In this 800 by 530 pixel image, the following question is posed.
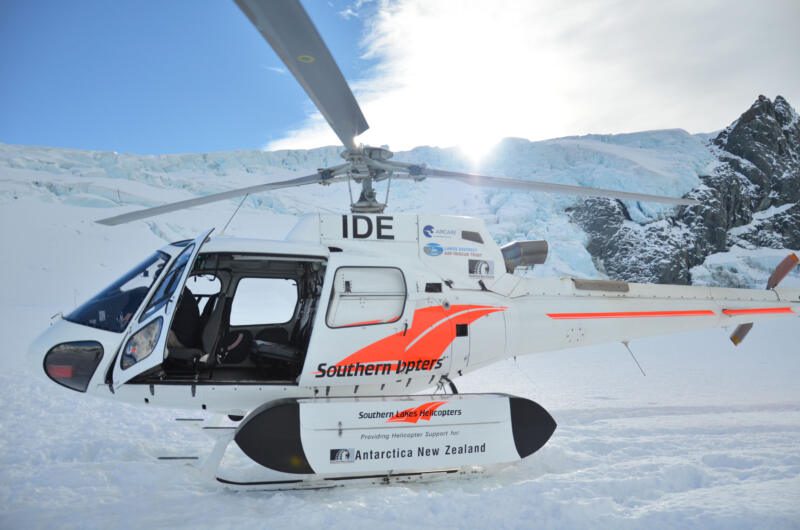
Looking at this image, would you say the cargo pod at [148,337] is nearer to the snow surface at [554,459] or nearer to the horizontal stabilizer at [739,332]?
the snow surface at [554,459]

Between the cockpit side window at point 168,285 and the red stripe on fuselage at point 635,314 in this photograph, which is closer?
the cockpit side window at point 168,285

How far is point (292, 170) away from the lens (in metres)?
31.6

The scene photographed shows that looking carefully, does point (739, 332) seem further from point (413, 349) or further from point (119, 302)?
point (119, 302)

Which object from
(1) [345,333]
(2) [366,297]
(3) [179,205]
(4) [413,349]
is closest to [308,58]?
(2) [366,297]

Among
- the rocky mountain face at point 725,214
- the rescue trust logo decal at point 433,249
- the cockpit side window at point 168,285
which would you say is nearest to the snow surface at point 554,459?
the cockpit side window at point 168,285

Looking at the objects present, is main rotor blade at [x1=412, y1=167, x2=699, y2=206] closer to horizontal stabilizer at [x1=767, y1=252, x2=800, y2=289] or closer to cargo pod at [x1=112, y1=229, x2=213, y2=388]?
horizontal stabilizer at [x1=767, y1=252, x2=800, y2=289]

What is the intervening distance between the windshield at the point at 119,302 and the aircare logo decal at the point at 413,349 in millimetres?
1359

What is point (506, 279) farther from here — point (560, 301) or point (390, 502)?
point (390, 502)

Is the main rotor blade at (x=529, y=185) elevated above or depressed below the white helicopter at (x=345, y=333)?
above

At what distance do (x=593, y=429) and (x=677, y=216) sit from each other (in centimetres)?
2828

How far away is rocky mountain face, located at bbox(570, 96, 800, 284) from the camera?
27422mm

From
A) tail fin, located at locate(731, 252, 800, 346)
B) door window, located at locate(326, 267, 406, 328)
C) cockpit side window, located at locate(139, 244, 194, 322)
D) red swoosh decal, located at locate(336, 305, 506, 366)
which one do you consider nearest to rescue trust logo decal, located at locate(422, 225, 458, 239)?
door window, located at locate(326, 267, 406, 328)

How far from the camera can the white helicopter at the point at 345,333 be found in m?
3.34

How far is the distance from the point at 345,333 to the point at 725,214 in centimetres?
3323
